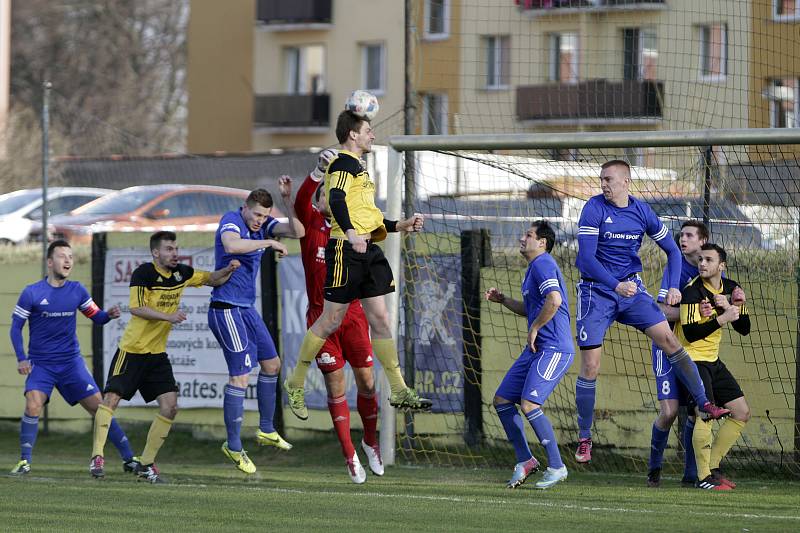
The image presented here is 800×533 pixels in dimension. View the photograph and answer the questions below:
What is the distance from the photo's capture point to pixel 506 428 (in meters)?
10.2

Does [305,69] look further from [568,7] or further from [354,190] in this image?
[354,190]

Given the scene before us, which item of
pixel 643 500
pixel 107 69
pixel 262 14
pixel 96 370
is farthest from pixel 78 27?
pixel 643 500

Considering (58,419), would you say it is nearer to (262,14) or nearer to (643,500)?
(643,500)

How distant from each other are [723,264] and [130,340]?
5176 mm

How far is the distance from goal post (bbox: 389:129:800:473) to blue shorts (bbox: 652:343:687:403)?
1638 millimetres

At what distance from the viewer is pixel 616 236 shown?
32.9 feet

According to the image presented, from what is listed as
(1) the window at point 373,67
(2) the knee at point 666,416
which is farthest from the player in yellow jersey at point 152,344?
(1) the window at point 373,67

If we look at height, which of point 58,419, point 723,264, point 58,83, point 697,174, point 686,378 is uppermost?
point 58,83

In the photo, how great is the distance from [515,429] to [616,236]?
1.73 meters

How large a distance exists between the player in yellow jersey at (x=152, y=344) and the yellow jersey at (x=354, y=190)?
2224 mm

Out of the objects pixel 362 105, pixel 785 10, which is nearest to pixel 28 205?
pixel 362 105

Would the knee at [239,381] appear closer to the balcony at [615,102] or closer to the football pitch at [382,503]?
the football pitch at [382,503]

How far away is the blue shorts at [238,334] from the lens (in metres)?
10.9

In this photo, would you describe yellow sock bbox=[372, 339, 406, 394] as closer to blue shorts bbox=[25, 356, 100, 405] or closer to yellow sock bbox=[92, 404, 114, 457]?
yellow sock bbox=[92, 404, 114, 457]
